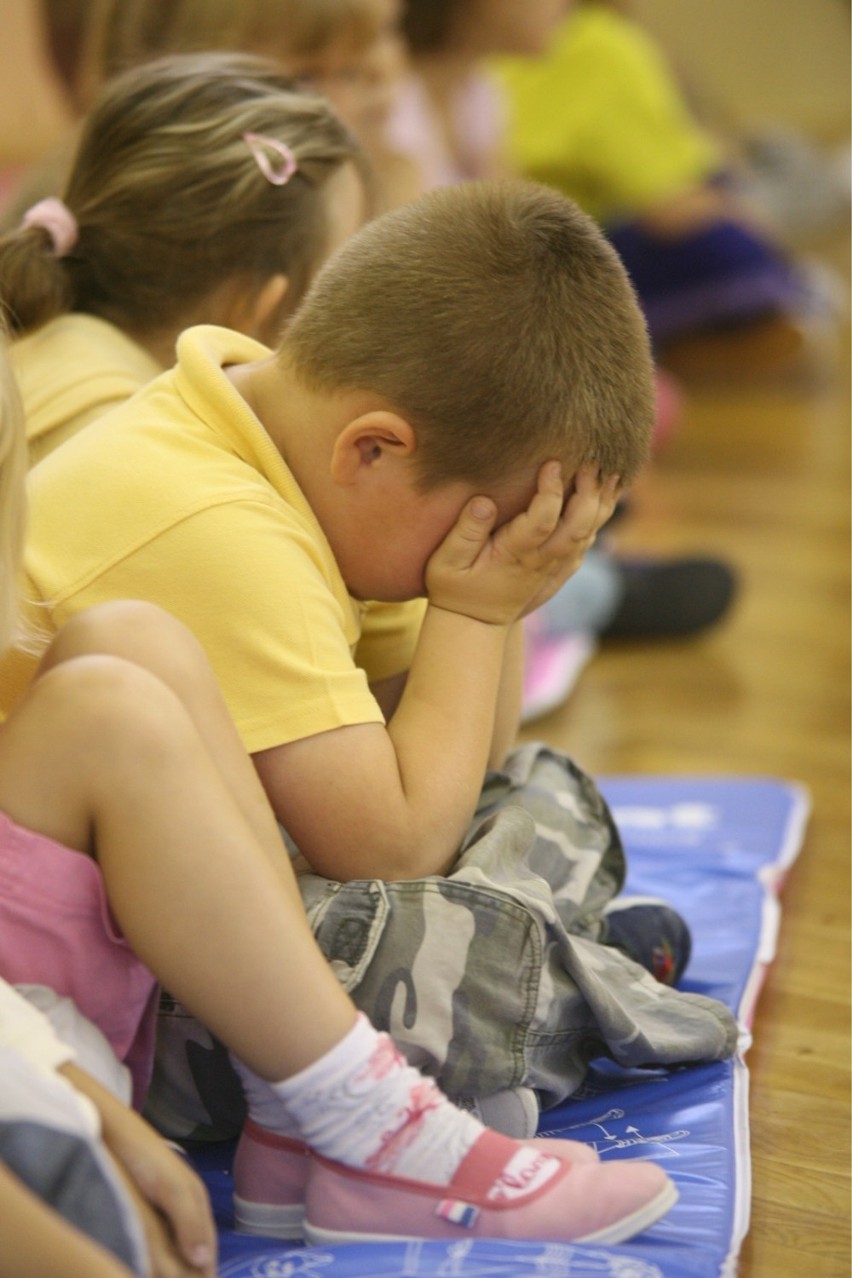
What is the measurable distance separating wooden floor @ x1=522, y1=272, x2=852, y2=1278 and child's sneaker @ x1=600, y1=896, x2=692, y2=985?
0.31 ft

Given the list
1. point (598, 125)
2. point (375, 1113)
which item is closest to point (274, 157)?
point (375, 1113)

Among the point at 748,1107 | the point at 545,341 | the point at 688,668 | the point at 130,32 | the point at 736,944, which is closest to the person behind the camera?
the point at 545,341

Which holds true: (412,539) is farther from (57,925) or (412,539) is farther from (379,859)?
(57,925)

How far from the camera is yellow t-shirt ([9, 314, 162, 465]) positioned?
3.96 feet

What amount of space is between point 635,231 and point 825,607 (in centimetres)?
162

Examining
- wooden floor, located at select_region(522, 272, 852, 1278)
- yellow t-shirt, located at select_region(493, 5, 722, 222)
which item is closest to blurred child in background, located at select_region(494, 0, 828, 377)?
yellow t-shirt, located at select_region(493, 5, 722, 222)

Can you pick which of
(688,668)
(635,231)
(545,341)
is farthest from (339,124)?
(635,231)

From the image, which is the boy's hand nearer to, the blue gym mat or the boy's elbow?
the boy's elbow

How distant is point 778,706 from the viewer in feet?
6.41

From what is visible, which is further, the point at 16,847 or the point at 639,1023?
the point at 639,1023

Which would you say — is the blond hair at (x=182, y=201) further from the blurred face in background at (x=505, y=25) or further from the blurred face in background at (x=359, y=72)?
the blurred face in background at (x=505, y=25)

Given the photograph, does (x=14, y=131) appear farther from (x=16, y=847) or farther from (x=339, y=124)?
(x=16, y=847)

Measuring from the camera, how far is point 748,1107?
1077 millimetres

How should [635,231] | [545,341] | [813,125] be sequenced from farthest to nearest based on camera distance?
1. [813,125]
2. [635,231]
3. [545,341]
